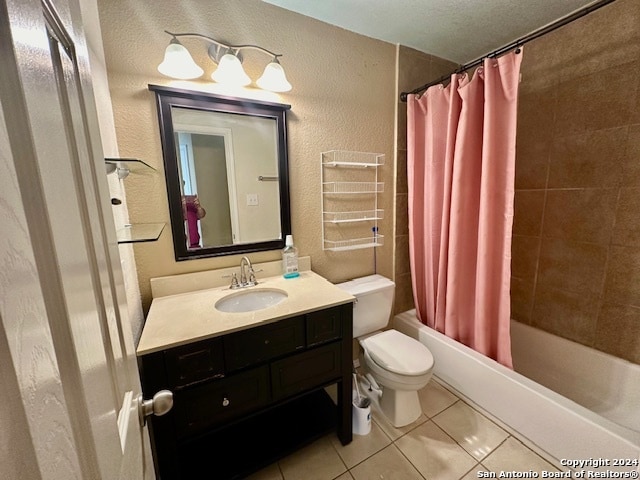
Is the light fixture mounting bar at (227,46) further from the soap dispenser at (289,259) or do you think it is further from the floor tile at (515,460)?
the floor tile at (515,460)

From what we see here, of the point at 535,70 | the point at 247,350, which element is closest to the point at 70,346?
the point at 247,350

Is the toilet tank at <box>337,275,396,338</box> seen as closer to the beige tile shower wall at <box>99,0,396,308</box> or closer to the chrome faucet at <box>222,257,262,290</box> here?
the beige tile shower wall at <box>99,0,396,308</box>

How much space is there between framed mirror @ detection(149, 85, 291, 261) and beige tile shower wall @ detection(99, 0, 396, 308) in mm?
57

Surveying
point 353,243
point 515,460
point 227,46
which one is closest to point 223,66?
point 227,46

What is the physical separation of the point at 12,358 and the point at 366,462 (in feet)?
5.23

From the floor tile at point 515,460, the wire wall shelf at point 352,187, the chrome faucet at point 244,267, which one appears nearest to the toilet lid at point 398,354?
the floor tile at point 515,460

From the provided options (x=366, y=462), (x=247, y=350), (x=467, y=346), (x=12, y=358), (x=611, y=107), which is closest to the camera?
(x=12, y=358)

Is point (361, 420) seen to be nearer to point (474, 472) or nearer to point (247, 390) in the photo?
point (474, 472)

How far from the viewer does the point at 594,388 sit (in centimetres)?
154

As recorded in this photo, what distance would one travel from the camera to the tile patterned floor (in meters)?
1.25

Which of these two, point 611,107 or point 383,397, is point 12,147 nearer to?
point 383,397

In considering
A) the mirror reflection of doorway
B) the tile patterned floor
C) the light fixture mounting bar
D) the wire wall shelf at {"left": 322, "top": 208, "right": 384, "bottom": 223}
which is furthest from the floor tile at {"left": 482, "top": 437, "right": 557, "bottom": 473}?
the light fixture mounting bar

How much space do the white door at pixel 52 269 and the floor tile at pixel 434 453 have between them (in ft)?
4.50

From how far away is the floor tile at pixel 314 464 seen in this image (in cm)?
126
